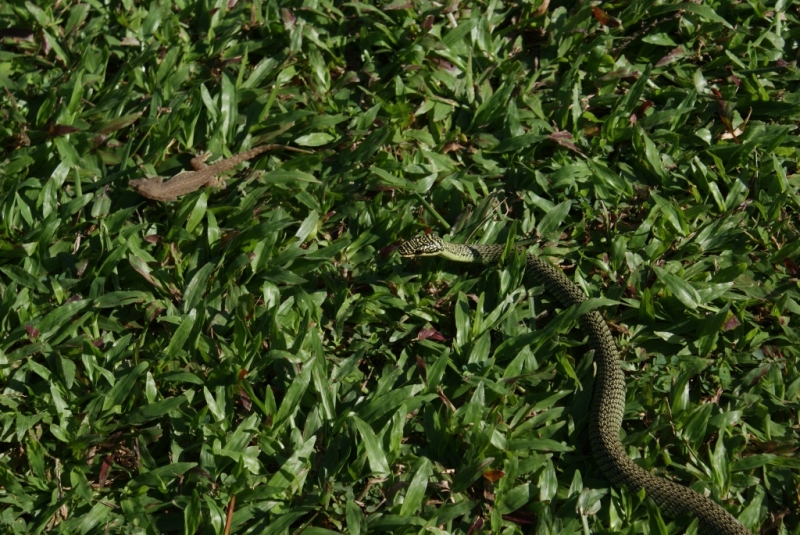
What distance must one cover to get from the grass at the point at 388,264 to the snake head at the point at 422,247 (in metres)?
0.15

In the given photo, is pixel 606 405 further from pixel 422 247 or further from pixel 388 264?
pixel 388 264

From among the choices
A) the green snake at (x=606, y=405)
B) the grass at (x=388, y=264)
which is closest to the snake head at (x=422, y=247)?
the green snake at (x=606, y=405)

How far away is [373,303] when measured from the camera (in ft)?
16.9

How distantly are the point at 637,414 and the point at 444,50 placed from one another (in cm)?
295

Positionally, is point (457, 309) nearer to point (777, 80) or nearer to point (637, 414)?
point (637, 414)

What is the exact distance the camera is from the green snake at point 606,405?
4.34m

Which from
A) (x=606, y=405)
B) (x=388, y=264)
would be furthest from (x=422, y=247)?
(x=606, y=405)

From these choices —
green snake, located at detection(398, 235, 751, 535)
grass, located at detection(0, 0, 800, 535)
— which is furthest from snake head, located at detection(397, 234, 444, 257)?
grass, located at detection(0, 0, 800, 535)

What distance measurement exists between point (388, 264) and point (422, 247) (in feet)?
0.78

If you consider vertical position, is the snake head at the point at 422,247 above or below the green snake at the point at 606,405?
above

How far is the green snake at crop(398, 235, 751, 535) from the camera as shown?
434cm

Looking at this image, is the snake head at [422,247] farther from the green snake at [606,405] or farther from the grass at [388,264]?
the grass at [388,264]

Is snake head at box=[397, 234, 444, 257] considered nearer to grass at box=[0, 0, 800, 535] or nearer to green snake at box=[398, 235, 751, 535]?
green snake at box=[398, 235, 751, 535]

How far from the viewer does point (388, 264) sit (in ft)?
17.4
